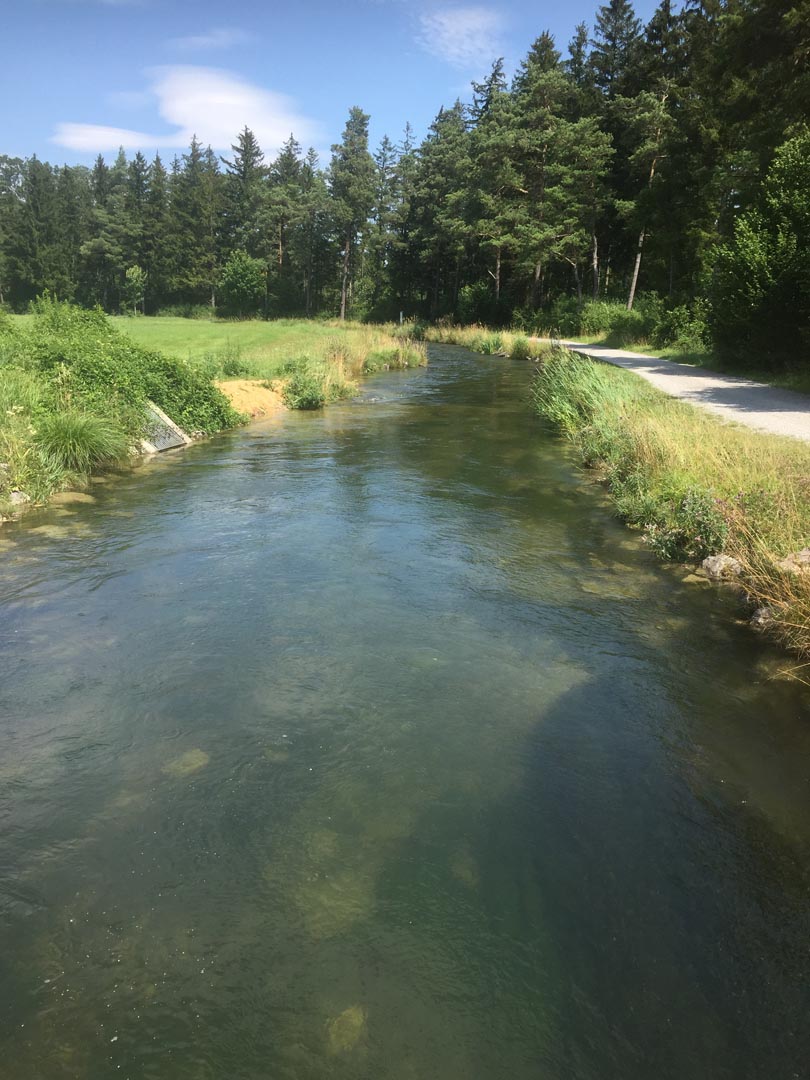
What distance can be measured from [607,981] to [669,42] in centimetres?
5490

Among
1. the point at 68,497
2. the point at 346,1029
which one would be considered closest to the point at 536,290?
the point at 68,497

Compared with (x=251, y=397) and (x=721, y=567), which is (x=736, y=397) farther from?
(x=251, y=397)

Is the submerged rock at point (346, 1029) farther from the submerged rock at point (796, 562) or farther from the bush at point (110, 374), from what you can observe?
the bush at point (110, 374)

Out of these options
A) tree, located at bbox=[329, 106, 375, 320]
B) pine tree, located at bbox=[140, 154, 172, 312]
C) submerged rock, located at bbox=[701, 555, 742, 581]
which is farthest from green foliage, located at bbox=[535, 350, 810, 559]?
pine tree, located at bbox=[140, 154, 172, 312]

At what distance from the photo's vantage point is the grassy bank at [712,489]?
6625mm

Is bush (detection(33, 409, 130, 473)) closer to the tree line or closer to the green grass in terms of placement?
the green grass

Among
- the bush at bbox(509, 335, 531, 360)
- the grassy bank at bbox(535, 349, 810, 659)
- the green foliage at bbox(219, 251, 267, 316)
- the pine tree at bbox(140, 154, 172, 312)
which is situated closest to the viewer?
the grassy bank at bbox(535, 349, 810, 659)

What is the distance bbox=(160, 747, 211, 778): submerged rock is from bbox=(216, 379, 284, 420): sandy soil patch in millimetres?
13950

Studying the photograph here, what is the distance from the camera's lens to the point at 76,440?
460 inches

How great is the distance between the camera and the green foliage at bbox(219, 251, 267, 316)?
227ft

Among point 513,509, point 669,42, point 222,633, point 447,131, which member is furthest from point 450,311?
point 222,633

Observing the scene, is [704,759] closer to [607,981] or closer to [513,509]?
[607,981]

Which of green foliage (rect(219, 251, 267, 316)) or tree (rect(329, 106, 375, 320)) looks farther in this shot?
green foliage (rect(219, 251, 267, 316))

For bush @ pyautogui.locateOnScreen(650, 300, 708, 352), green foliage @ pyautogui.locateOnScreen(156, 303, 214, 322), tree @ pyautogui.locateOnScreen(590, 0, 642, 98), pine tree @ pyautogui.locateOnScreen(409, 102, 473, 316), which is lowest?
bush @ pyautogui.locateOnScreen(650, 300, 708, 352)
